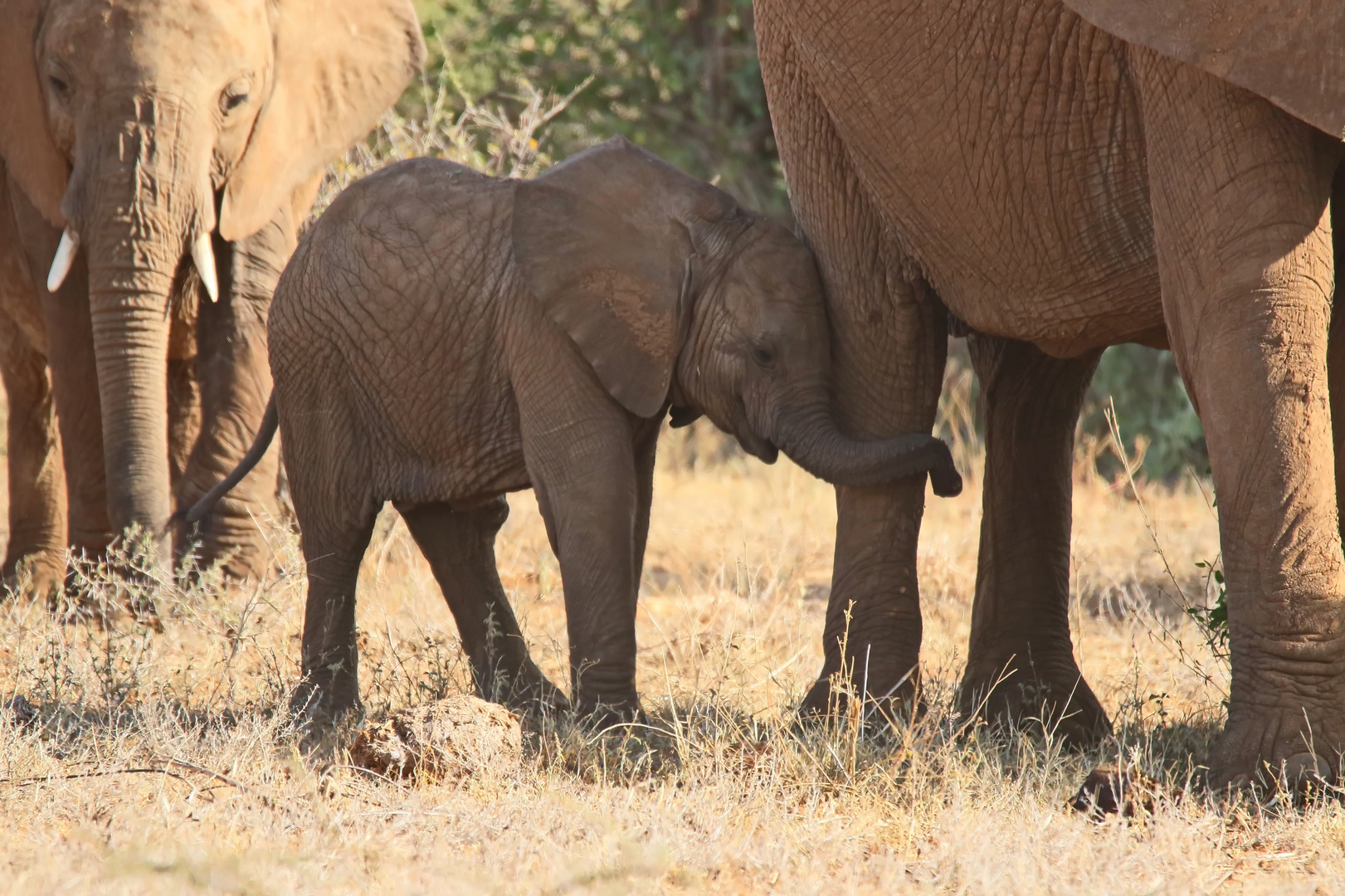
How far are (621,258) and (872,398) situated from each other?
73 centimetres

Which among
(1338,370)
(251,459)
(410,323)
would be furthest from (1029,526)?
(251,459)

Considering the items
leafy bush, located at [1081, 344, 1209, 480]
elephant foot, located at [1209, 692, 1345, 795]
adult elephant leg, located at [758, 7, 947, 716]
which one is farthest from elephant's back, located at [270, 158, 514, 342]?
leafy bush, located at [1081, 344, 1209, 480]

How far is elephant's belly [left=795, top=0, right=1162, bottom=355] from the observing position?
416 centimetres

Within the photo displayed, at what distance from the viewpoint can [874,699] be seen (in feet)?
14.6

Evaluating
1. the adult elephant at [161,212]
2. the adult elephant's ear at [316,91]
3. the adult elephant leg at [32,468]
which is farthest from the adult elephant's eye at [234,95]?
the adult elephant leg at [32,468]

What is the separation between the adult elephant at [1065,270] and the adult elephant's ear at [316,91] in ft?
7.13

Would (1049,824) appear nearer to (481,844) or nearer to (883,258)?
(481,844)

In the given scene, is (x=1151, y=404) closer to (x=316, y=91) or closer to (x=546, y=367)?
(x=316, y=91)

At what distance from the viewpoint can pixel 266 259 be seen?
654 cm

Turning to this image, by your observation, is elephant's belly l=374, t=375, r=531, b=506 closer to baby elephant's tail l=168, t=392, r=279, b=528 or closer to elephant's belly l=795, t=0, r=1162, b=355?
baby elephant's tail l=168, t=392, r=279, b=528

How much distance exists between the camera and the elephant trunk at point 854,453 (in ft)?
14.4

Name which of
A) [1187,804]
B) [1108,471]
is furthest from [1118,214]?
[1108,471]

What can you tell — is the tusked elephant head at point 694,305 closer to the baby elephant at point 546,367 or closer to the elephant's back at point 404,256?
the baby elephant at point 546,367

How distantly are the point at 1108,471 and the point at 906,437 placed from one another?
6.45 m
